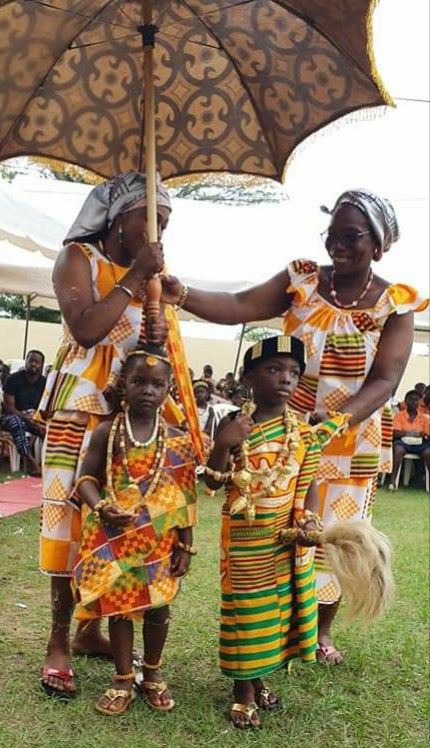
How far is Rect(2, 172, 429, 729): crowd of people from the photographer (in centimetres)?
292

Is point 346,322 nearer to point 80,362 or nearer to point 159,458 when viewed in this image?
point 159,458

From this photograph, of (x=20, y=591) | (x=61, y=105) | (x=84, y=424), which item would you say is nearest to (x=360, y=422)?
(x=84, y=424)

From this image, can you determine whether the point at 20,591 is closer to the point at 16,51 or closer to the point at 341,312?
the point at 341,312

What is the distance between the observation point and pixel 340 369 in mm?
3443

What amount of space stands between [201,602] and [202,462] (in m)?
1.89

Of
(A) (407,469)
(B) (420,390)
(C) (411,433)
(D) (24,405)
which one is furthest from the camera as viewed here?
(B) (420,390)

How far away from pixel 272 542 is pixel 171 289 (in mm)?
1080

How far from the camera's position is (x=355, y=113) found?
3.61m

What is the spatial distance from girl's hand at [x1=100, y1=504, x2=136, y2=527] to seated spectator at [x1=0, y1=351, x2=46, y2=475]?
690cm

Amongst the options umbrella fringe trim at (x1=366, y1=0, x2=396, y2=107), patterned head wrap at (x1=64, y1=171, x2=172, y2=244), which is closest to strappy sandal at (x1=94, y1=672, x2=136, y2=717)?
patterned head wrap at (x1=64, y1=171, x2=172, y2=244)

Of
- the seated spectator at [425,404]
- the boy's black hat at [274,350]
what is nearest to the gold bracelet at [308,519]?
the boy's black hat at [274,350]

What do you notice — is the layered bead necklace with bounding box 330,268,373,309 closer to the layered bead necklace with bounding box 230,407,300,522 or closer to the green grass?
the layered bead necklace with bounding box 230,407,300,522

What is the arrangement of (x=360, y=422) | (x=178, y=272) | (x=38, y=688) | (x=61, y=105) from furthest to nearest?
(x=178, y=272), (x=61, y=105), (x=360, y=422), (x=38, y=688)

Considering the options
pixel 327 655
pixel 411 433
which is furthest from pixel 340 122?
pixel 411 433
